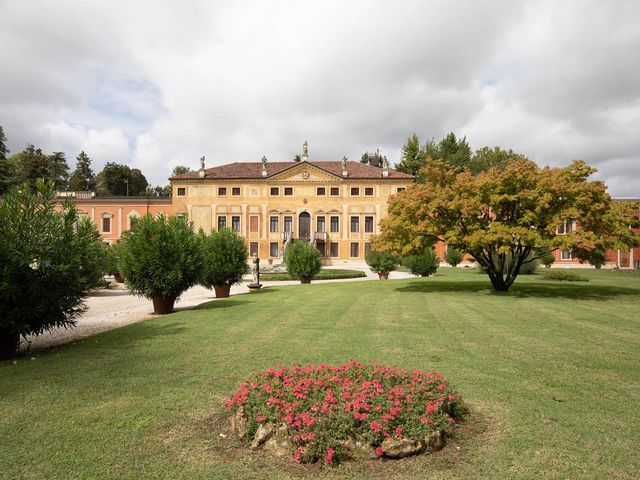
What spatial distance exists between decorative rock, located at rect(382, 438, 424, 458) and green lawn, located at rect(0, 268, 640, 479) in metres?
0.08

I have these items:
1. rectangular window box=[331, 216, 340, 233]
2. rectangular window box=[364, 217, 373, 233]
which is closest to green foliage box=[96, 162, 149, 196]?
rectangular window box=[331, 216, 340, 233]

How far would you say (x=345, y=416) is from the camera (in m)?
3.99

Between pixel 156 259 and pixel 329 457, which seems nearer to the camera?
pixel 329 457

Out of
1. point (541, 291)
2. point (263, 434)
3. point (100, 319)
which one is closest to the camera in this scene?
point (263, 434)

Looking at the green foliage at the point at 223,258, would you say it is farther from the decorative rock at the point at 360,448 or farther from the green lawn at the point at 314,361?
the decorative rock at the point at 360,448

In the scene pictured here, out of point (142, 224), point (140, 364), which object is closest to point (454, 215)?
point (142, 224)

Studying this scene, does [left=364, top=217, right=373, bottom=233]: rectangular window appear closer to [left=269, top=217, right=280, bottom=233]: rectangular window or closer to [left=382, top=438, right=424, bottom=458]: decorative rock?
[left=269, top=217, right=280, bottom=233]: rectangular window

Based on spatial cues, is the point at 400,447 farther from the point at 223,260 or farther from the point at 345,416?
the point at 223,260

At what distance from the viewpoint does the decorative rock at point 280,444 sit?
156 inches

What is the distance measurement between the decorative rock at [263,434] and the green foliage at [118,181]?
73585 millimetres

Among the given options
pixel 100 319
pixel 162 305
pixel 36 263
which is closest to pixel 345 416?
pixel 36 263

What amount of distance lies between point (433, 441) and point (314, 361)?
10.1ft

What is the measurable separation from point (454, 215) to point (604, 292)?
22.9 ft

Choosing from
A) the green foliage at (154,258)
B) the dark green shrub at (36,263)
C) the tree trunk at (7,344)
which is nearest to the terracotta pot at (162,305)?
the green foliage at (154,258)
